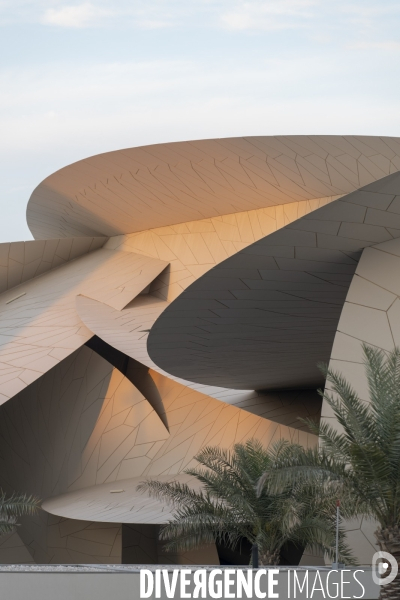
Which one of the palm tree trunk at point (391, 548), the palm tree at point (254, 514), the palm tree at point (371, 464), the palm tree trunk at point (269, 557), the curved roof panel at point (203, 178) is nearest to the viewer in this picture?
the palm tree trunk at point (391, 548)

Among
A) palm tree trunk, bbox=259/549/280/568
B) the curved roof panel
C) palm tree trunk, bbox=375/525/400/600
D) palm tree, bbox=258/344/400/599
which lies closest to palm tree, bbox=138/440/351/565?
palm tree trunk, bbox=259/549/280/568

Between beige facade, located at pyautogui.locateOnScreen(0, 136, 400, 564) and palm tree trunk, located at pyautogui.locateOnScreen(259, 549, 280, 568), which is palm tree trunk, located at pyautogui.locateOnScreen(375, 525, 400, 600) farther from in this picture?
palm tree trunk, located at pyautogui.locateOnScreen(259, 549, 280, 568)

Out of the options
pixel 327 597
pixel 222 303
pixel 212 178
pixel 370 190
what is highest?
pixel 212 178

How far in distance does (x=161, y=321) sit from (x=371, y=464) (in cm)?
519

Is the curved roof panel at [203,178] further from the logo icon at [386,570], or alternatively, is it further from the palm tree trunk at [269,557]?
the logo icon at [386,570]

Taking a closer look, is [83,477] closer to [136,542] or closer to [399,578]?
[136,542]

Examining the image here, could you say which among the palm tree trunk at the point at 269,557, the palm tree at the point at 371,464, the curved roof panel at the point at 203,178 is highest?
the curved roof panel at the point at 203,178

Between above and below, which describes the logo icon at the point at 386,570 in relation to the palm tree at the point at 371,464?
below

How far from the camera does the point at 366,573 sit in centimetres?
921

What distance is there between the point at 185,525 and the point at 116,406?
39.4ft

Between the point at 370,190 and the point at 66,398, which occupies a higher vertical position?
the point at 370,190

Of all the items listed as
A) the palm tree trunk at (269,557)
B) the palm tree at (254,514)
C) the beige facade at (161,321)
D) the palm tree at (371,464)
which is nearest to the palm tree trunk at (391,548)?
the palm tree at (371,464)

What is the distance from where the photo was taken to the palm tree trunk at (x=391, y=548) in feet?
29.2

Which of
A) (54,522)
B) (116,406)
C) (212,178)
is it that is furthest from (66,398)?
(212,178)
